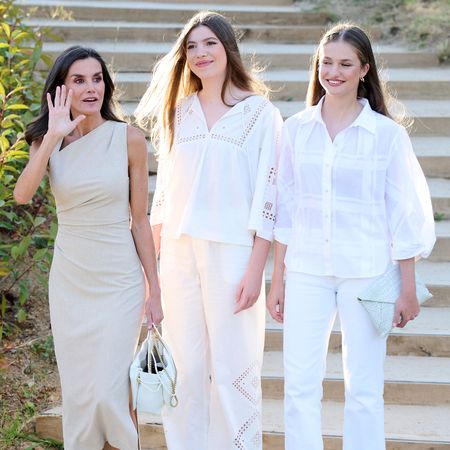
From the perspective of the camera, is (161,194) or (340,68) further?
(161,194)

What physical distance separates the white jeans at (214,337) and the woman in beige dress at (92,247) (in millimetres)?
242

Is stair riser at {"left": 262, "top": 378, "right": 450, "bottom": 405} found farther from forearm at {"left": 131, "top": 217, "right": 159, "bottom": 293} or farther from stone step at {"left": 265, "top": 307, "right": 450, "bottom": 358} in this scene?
forearm at {"left": 131, "top": 217, "right": 159, "bottom": 293}

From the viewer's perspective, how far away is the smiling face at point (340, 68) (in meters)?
3.84

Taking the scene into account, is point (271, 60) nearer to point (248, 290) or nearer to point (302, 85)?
point (302, 85)

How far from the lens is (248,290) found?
403cm

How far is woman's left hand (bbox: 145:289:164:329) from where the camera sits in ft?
13.2

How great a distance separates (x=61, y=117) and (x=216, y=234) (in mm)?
774

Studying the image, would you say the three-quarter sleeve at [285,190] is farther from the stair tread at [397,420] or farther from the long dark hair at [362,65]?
the stair tread at [397,420]

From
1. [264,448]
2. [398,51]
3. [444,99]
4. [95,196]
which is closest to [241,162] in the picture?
[95,196]

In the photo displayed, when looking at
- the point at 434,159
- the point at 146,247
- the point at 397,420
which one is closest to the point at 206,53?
the point at 146,247

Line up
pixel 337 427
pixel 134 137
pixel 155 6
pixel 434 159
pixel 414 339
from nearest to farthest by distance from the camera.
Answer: pixel 134 137, pixel 337 427, pixel 414 339, pixel 434 159, pixel 155 6

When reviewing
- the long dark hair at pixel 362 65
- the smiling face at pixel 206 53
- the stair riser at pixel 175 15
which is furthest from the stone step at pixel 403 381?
the stair riser at pixel 175 15

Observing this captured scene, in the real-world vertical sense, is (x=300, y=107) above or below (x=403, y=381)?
above

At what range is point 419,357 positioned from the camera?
5.20m
